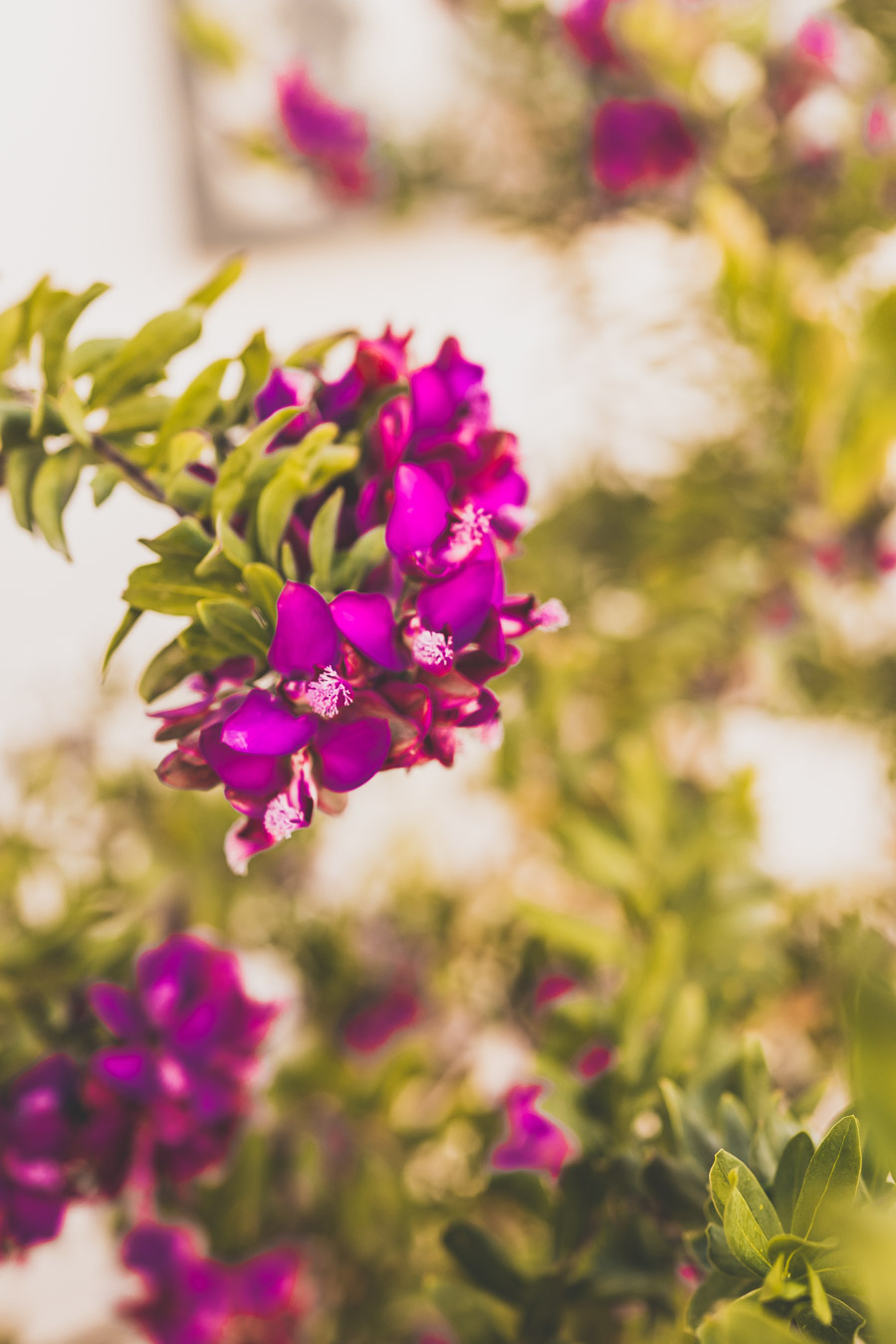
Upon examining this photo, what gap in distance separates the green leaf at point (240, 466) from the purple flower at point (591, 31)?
0.58m

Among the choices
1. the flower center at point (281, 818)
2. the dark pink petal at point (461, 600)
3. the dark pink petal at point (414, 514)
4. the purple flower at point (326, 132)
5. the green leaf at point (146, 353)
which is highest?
the purple flower at point (326, 132)

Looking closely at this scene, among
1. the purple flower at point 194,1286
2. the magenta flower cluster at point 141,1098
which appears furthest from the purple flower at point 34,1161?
the purple flower at point 194,1286

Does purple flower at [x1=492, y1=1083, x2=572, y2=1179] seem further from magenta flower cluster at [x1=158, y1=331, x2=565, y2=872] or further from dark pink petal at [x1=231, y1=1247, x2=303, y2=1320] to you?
magenta flower cluster at [x1=158, y1=331, x2=565, y2=872]

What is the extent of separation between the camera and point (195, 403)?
0.26 meters

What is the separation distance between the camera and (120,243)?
1.05 metres

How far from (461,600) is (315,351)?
0.11 metres

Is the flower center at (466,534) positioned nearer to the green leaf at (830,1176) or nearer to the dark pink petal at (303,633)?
the dark pink petal at (303,633)

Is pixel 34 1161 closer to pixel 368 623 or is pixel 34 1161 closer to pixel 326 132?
pixel 368 623

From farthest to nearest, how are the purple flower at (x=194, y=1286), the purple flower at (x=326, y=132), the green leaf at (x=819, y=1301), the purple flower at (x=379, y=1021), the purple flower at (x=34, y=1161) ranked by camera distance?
the purple flower at (x=326, y=132), the purple flower at (x=379, y=1021), the purple flower at (x=194, y=1286), the purple flower at (x=34, y=1161), the green leaf at (x=819, y=1301)

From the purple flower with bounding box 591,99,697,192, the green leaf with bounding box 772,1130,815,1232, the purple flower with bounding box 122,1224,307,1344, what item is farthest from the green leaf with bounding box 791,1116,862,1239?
the purple flower with bounding box 591,99,697,192

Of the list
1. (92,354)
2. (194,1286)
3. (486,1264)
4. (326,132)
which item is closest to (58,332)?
(92,354)

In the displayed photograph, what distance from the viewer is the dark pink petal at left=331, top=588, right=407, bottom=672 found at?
222 mm

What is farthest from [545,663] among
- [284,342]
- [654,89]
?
[284,342]

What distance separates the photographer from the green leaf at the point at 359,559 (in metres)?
0.24
